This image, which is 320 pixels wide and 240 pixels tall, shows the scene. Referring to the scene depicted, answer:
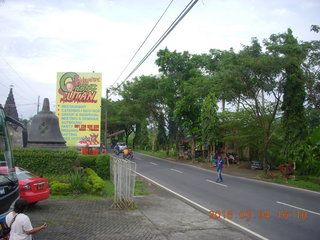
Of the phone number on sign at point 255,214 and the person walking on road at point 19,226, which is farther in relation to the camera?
the phone number on sign at point 255,214

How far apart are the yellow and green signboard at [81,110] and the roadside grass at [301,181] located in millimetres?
10992

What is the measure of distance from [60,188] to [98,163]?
5.02 meters

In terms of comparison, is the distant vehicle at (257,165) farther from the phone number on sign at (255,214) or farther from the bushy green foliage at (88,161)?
the phone number on sign at (255,214)

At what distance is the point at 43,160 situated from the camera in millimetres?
14227

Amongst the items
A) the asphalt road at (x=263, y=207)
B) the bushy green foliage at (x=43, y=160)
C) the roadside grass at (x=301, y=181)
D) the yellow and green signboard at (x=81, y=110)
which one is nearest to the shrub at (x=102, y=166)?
the yellow and green signboard at (x=81, y=110)

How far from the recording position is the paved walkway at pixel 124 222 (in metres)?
7.62

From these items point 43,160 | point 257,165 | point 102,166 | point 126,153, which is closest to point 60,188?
point 43,160

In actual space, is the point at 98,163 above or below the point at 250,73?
below

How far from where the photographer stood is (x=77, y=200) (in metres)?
11.6

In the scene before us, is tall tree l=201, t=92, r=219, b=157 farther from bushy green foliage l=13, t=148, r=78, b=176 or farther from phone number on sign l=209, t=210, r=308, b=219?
phone number on sign l=209, t=210, r=308, b=219

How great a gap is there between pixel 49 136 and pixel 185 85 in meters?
19.2

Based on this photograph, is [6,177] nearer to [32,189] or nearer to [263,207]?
[32,189]

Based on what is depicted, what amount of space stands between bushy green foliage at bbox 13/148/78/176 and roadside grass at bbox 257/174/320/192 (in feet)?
39.9

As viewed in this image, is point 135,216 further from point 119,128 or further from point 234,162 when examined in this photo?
point 119,128
